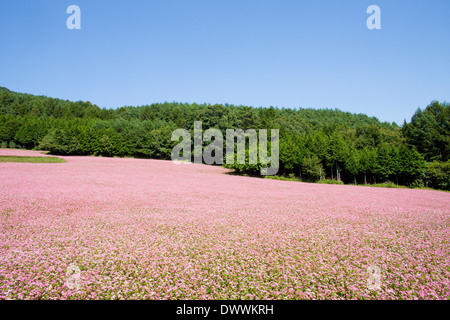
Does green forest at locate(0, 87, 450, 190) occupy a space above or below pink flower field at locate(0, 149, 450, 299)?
above

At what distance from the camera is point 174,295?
19.5 ft

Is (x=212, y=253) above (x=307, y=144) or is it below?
below

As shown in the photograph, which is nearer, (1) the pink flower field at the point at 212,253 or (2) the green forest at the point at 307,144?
(1) the pink flower field at the point at 212,253

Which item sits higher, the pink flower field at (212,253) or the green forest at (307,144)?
the green forest at (307,144)

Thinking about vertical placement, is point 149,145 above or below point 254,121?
below

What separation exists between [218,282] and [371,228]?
406 inches

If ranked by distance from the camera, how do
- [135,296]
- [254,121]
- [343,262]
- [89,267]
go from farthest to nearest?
[254,121] → [343,262] → [89,267] → [135,296]

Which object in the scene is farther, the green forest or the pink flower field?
the green forest

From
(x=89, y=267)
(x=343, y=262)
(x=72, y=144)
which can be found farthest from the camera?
(x=72, y=144)

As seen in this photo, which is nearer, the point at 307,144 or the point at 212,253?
the point at 212,253

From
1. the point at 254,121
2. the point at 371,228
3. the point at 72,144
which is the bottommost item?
the point at 371,228
